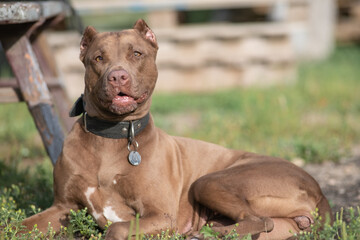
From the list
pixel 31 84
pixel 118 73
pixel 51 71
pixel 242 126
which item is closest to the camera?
pixel 118 73

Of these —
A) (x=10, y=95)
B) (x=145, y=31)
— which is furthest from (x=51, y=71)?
(x=145, y=31)

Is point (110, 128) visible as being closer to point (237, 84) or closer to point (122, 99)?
point (122, 99)

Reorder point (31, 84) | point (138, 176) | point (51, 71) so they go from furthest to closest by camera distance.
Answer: point (51, 71), point (31, 84), point (138, 176)

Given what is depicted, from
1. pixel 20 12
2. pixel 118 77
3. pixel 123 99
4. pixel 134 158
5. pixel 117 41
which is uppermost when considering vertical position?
pixel 20 12

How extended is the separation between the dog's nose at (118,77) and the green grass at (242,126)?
0.88 meters

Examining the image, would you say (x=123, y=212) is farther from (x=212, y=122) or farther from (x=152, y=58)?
(x=212, y=122)

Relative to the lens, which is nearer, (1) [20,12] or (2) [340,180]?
(1) [20,12]

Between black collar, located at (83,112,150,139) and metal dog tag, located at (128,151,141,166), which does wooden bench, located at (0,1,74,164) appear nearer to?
black collar, located at (83,112,150,139)

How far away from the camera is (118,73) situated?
3.39 metres

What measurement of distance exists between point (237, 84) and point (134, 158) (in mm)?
6222

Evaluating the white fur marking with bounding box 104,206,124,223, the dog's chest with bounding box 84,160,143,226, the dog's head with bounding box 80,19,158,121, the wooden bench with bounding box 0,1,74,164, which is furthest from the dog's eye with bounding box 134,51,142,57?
the white fur marking with bounding box 104,206,124,223

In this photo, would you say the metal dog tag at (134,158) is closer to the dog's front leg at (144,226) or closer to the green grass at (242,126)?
the dog's front leg at (144,226)

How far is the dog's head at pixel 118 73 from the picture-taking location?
344 centimetres

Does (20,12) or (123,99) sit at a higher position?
(20,12)
